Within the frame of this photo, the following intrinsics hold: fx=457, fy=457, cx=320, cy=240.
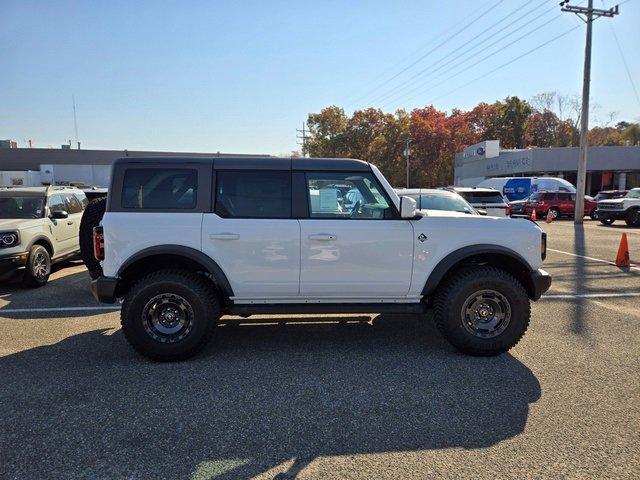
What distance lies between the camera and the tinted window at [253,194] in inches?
175

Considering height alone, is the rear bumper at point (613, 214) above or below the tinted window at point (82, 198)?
below

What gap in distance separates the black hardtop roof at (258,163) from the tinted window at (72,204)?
628cm

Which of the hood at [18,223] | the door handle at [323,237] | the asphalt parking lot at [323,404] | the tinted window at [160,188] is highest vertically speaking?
the tinted window at [160,188]

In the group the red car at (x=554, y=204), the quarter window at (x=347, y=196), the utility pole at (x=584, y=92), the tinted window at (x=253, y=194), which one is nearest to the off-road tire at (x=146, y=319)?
the tinted window at (x=253, y=194)

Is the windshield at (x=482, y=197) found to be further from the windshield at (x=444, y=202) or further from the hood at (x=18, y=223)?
the hood at (x=18, y=223)

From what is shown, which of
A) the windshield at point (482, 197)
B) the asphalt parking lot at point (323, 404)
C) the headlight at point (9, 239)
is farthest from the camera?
the windshield at point (482, 197)

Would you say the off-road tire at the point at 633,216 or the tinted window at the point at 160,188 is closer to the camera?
the tinted window at the point at 160,188

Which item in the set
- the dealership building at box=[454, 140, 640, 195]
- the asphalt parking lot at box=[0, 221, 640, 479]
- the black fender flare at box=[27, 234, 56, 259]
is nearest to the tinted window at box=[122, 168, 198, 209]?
the asphalt parking lot at box=[0, 221, 640, 479]

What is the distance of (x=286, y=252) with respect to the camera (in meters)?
4.39

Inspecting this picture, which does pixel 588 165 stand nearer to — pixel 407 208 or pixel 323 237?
pixel 407 208

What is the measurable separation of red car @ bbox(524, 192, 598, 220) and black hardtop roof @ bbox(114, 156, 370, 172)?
23.4m

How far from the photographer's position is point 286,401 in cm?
363

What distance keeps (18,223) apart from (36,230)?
0.29m

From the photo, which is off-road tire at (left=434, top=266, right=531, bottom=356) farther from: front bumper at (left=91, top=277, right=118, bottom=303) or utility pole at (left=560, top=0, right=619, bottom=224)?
utility pole at (left=560, top=0, right=619, bottom=224)
